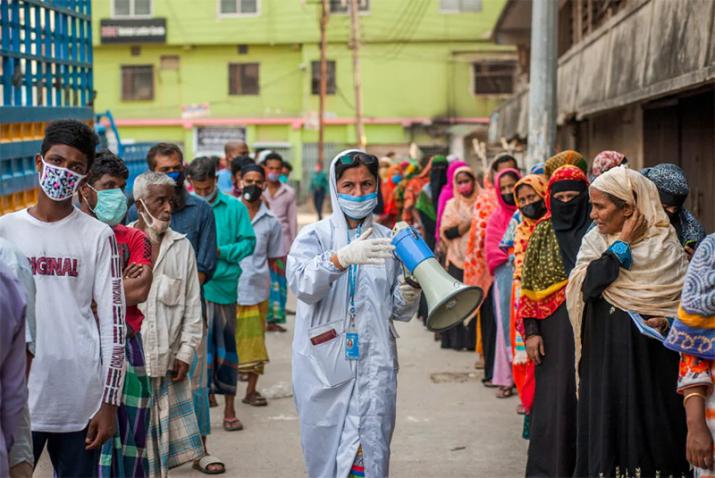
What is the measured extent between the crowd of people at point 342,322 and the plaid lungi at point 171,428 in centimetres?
1

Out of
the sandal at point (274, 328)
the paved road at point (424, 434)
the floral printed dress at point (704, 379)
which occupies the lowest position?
the paved road at point (424, 434)

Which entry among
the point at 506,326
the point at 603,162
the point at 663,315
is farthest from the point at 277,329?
the point at 663,315

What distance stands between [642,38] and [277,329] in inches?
209

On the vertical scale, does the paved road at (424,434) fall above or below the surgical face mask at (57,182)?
below

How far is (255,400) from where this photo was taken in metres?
8.96

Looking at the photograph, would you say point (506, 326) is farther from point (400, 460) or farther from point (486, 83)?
point (486, 83)

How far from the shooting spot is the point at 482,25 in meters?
41.9

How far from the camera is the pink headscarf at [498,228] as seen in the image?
9047 mm

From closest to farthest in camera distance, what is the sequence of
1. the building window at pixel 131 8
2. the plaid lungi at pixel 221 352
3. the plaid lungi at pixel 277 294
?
the plaid lungi at pixel 221 352
the plaid lungi at pixel 277 294
the building window at pixel 131 8

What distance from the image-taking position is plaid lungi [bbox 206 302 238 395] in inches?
313

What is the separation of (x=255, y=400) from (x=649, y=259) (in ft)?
15.0

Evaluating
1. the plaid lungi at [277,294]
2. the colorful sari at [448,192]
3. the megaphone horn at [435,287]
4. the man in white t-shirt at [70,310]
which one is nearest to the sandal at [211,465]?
the man in white t-shirt at [70,310]

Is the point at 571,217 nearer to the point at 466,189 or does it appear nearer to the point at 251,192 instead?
the point at 251,192

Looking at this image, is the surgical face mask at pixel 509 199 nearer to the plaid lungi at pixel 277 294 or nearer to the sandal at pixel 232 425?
the sandal at pixel 232 425
